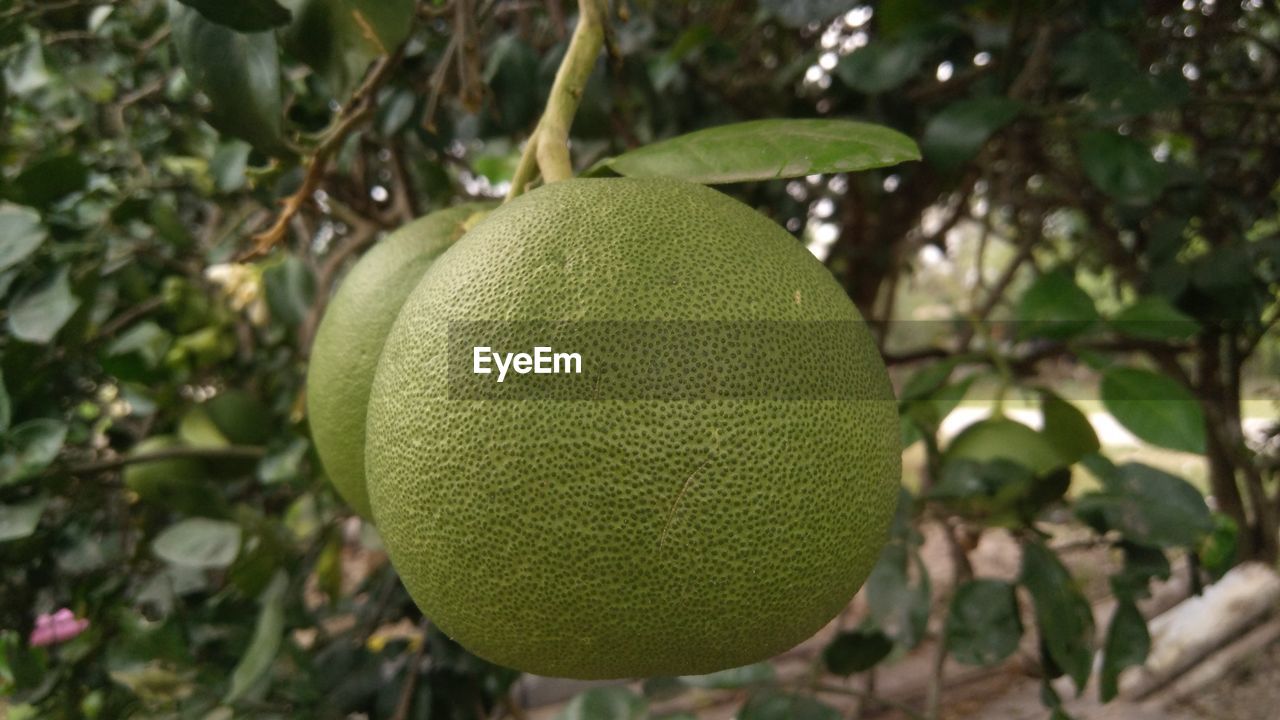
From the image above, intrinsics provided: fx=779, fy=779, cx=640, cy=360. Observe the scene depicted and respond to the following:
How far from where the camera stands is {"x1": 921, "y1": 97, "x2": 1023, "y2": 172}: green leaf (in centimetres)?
90

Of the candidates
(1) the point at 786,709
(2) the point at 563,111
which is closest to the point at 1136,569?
(1) the point at 786,709

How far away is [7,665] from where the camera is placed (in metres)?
0.92

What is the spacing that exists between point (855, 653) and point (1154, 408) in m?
0.44

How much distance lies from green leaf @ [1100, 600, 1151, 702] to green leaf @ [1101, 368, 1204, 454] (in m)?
0.19

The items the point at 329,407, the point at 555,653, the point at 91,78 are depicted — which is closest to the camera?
the point at 555,653

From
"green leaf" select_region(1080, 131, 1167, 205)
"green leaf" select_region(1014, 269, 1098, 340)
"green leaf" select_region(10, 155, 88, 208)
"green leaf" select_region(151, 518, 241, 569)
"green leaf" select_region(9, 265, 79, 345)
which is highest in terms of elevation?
"green leaf" select_region(1080, 131, 1167, 205)

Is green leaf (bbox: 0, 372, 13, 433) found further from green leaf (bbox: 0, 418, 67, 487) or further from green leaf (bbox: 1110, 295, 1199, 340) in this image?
green leaf (bbox: 1110, 295, 1199, 340)

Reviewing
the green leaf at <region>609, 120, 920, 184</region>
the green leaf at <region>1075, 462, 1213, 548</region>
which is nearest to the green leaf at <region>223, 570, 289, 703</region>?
the green leaf at <region>609, 120, 920, 184</region>

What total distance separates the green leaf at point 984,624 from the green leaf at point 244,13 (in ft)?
2.78

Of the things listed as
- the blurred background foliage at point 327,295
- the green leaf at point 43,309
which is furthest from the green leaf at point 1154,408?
the green leaf at point 43,309

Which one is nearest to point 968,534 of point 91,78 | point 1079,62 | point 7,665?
point 1079,62

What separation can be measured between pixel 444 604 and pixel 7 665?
2.77 feet

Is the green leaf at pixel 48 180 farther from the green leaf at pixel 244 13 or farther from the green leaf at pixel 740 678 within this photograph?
the green leaf at pixel 740 678

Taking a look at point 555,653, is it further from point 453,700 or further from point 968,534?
point 968,534
